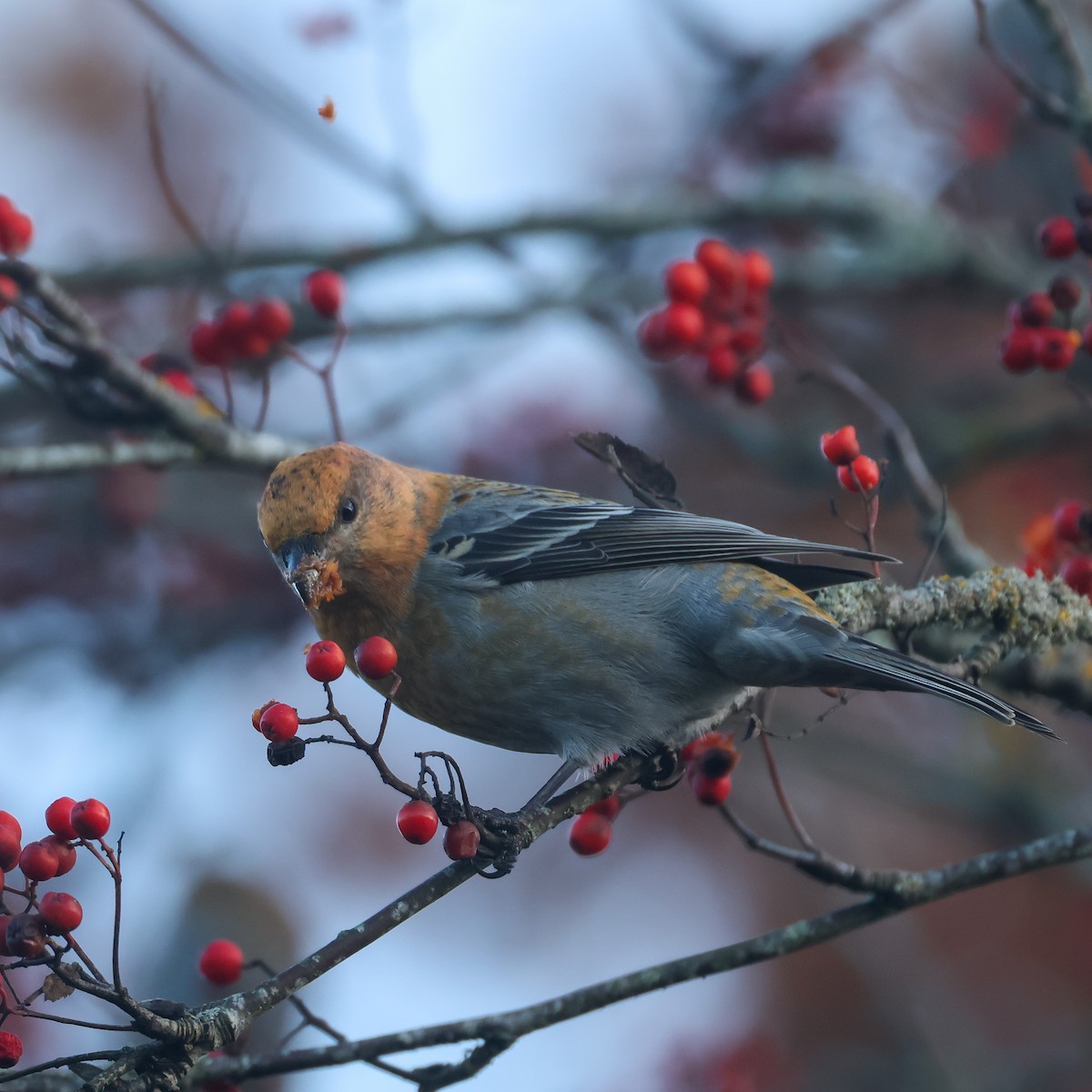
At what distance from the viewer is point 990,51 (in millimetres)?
3160

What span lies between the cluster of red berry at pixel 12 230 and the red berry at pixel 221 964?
6.17 feet

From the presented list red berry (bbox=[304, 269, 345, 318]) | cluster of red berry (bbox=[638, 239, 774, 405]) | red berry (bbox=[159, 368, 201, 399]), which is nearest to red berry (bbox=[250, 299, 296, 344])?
red berry (bbox=[304, 269, 345, 318])

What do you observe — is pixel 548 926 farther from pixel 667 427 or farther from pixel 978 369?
pixel 978 369

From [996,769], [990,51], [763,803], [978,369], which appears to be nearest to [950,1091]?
[996,769]

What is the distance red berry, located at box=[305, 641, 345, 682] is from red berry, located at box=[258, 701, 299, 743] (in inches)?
4.8

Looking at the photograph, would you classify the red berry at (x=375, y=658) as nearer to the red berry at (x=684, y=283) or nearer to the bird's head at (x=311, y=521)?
the bird's head at (x=311, y=521)

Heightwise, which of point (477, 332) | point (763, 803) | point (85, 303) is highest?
point (85, 303)

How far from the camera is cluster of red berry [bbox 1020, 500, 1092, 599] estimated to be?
10.6ft

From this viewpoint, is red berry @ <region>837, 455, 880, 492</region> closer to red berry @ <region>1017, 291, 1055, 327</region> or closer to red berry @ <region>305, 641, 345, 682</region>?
red berry @ <region>1017, 291, 1055, 327</region>

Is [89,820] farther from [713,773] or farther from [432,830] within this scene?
[713,773]

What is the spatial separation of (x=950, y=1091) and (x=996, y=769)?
4.79 feet

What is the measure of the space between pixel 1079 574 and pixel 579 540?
146cm

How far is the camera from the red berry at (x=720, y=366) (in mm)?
3840

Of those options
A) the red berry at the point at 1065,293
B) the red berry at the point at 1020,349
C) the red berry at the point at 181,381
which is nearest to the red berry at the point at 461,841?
the red berry at the point at 181,381
